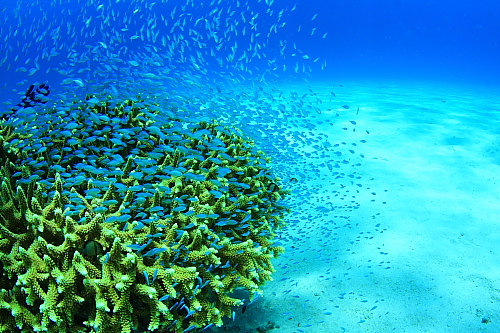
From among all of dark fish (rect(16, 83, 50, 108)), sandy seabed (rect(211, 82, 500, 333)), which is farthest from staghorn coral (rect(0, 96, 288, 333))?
dark fish (rect(16, 83, 50, 108))

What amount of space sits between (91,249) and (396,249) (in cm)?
502

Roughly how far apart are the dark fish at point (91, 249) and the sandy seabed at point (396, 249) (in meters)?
1.91

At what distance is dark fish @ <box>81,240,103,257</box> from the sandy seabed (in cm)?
191

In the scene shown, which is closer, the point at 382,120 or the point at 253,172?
the point at 253,172

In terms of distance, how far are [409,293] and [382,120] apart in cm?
1089

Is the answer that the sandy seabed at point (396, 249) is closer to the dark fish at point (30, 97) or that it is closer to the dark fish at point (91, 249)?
the dark fish at point (91, 249)

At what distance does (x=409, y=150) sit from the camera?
1073cm

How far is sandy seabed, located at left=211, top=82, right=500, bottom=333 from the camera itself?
14.1ft

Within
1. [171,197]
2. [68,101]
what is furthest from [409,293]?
[68,101]

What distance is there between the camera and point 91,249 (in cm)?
352

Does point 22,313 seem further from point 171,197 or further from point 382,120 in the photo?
point 382,120

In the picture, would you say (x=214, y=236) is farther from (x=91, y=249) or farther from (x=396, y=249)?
(x=396, y=249)

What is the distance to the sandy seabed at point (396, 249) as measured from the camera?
14.1ft

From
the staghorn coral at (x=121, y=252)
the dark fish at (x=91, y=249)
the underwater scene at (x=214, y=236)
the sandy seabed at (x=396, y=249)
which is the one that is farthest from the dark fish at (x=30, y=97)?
the sandy seabed at (x=396, y=249)
